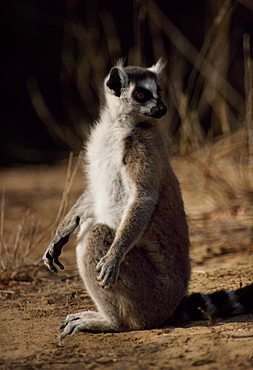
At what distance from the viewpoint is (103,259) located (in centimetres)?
339

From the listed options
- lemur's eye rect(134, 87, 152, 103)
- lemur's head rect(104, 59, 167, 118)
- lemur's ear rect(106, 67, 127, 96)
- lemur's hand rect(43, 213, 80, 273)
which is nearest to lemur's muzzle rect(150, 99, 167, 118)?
lemur's head rect(104, 59, 167, 118)

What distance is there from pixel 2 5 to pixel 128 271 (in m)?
10.5

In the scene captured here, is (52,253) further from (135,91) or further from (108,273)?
(135,91)

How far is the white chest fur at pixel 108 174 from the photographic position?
365 centimetres

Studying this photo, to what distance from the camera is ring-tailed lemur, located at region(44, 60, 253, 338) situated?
3504 millimetres

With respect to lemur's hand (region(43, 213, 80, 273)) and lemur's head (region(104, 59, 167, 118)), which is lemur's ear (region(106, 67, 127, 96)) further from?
lemur's hand (region(43, 213, 80, 273))

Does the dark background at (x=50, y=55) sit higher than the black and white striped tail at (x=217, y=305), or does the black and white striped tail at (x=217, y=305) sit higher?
the dark background at (x=50, y=55)

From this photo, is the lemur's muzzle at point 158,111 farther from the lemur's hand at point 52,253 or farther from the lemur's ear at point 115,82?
the lemur's hand at point 52,253

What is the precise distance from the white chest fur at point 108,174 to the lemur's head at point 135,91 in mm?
165

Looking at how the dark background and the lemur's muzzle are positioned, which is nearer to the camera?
the lemur's muzzle

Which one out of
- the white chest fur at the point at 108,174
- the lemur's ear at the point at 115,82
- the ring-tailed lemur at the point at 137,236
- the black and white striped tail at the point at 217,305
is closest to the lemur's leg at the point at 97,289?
the ring-tailed lemur at the point at 137,236

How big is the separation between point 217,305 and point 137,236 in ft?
2.66

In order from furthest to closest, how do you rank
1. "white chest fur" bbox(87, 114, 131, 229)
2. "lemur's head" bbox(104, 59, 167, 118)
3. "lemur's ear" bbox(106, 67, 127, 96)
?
"lemur's ear" bbox(106, 67, 127, 96) < "lemur's head" bbox(104, 59, 167, 118) < "white chest fur" bbox(87, 114, 131, 229)

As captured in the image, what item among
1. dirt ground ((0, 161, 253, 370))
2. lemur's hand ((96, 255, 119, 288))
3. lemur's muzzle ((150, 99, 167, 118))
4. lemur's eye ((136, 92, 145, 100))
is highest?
lemur's eye ((136, 92, 145, 100))
